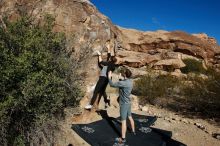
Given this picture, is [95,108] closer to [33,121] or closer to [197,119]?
[33,121]

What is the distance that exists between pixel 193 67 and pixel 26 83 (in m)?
21.3

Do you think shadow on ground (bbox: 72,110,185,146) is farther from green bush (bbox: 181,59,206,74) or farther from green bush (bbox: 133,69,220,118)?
green bush (bbox: 181,59,206,74)

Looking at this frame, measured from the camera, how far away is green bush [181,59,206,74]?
2451cm

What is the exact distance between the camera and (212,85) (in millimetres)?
12531

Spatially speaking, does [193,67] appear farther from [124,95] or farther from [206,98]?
[124,95]

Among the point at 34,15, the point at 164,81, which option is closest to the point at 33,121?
the point at 34,15

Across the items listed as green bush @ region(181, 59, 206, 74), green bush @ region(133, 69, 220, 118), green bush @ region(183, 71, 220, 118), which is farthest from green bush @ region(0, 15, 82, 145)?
green bush @ region(181, 59, 206, 74)

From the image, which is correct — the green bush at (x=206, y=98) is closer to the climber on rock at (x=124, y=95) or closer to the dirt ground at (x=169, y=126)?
the dirt ground at (x=169, y=126)

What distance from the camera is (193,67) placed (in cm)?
2533

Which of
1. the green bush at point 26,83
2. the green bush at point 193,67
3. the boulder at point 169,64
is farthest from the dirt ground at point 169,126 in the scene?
the green bush at point 193,67

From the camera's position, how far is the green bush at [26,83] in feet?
18.2

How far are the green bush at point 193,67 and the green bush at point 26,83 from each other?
1897cm

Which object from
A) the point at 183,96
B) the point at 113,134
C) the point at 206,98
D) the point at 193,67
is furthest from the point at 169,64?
the point at 113,134

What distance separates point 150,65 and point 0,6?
1637 centimetres
